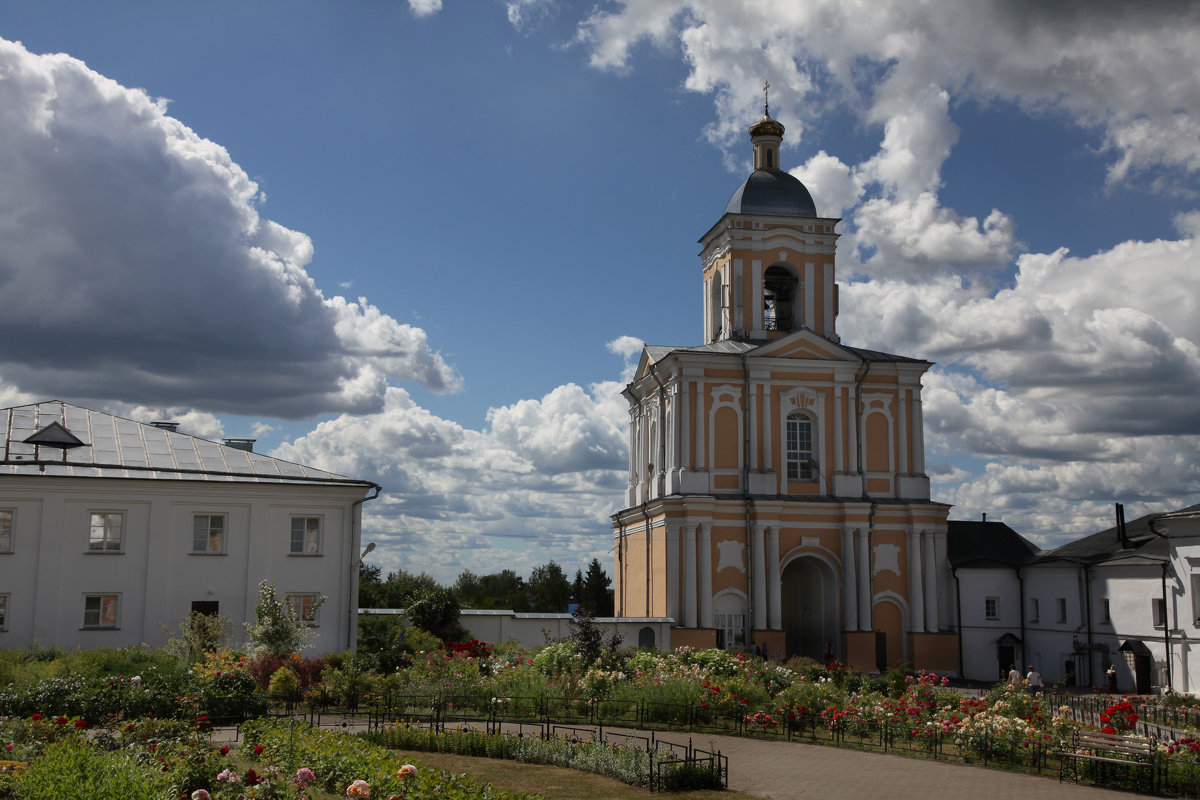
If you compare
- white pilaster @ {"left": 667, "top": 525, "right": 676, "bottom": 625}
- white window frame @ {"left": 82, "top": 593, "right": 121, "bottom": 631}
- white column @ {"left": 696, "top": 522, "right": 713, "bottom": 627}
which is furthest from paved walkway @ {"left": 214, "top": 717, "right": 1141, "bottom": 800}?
white pilaster @ {"left": 667, "top": 525, "right": 676, "bottom": 625}

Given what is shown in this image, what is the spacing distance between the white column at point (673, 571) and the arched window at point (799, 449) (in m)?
4.98

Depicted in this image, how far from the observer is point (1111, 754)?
632 inches

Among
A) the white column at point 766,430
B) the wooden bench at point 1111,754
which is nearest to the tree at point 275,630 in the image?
the wooden bench at point 1111,754

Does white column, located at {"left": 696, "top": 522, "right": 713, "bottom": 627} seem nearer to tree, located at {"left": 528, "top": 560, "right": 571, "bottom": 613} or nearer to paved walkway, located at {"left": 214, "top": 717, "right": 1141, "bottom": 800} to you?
paved walkway, located at {"left": 214, "top": 717, "right": 1141, "bottom": 800}

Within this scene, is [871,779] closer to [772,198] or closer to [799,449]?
[799,449]

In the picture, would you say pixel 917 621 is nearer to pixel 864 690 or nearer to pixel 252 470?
pixel 864 690

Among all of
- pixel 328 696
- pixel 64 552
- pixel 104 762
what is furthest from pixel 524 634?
pixel 104 762

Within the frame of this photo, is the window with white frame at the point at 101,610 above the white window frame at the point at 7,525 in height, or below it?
below

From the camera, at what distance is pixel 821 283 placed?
1591 inches

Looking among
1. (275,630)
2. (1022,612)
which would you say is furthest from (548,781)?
(1022,612)

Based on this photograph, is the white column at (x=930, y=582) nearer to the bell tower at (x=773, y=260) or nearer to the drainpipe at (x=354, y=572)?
the bell tower at (x=773, y=260)

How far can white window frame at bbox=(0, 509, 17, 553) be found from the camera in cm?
2611

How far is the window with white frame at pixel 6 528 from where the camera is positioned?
26.1m

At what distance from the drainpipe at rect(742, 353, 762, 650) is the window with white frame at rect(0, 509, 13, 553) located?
73.3ft
